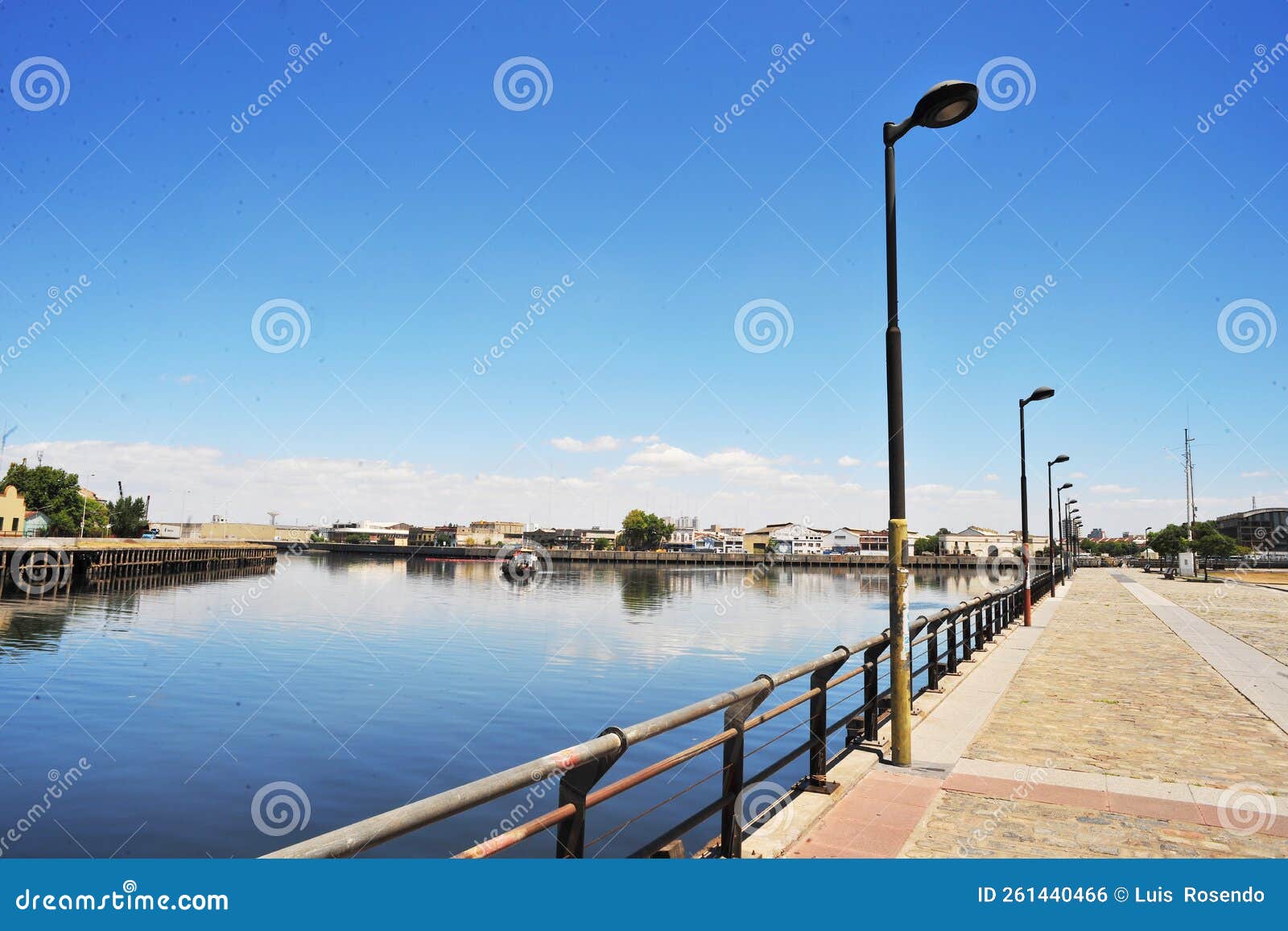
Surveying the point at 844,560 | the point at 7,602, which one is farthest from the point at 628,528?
the point at 7,602

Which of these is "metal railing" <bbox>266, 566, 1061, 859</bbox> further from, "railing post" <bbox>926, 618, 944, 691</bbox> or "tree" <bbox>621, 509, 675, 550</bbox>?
"tree" <bbox>621, 509, 675, 550</bbox>

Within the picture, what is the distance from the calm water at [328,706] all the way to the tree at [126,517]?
332 feet

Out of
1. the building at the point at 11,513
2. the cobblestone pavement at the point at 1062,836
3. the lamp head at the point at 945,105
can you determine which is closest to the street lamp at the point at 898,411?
the lamp head at the point at 945,105

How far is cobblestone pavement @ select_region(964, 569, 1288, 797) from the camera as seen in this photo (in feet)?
26.1

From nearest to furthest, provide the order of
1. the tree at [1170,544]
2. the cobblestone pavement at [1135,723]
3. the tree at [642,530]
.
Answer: the cobblestone pavement at [1135,723]
the tree at [1170,544]
the tree at [642,530]

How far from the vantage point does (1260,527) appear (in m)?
138

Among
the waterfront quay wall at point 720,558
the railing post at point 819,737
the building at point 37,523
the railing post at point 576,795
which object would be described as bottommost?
the waterfront quay wall at point 720,558

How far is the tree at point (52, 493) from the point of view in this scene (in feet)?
299

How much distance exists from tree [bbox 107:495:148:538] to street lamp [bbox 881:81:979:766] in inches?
5822

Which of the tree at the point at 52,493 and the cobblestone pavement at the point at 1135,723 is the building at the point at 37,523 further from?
the cobblestone pavement at the point at 1135,723

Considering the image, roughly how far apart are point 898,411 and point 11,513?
9094 cm
